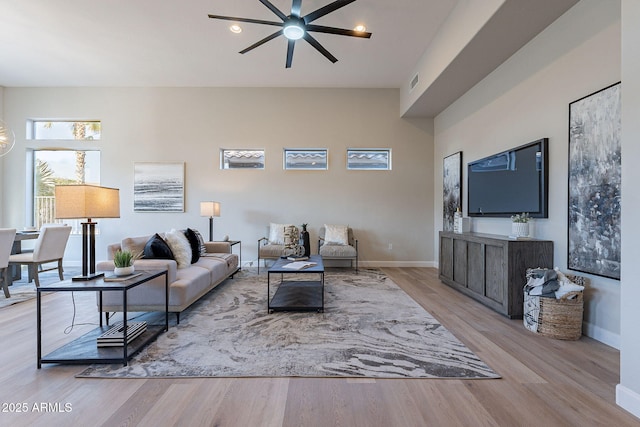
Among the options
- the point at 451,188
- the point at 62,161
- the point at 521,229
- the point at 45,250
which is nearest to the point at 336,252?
the point at 451,188

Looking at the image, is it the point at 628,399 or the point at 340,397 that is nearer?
the point at 628,399

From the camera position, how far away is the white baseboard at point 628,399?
1521 millimetres

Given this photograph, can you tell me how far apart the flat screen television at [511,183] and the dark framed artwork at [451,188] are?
39cm

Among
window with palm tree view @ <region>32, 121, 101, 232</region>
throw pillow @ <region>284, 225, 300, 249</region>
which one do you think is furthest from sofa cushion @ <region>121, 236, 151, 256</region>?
window with palm tree view @ <region>32, 121, 101, 232</region>

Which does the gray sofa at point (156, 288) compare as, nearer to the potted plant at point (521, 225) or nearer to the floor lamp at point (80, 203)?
the floor lamp at point (80, 203)

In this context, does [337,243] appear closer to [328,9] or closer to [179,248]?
[179,248]

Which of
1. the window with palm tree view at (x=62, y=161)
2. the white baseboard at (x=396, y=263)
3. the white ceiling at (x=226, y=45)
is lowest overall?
the white baseboard at (x=396, y=263)

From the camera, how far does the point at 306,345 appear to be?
2.31m

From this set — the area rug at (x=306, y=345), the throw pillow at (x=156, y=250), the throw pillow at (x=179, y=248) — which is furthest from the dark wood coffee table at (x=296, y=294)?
the throw pillow at (x=156, y=250)

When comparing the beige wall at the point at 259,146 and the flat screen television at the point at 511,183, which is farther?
the beige wall at the point at 259,146

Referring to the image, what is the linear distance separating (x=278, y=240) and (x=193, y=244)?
1838 mm

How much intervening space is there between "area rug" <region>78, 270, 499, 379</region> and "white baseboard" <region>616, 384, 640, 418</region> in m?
0.61

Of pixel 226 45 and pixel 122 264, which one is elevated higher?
pixel 226 45

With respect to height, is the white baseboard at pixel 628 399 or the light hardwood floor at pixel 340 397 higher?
the white baseboard at pixel 628 399
